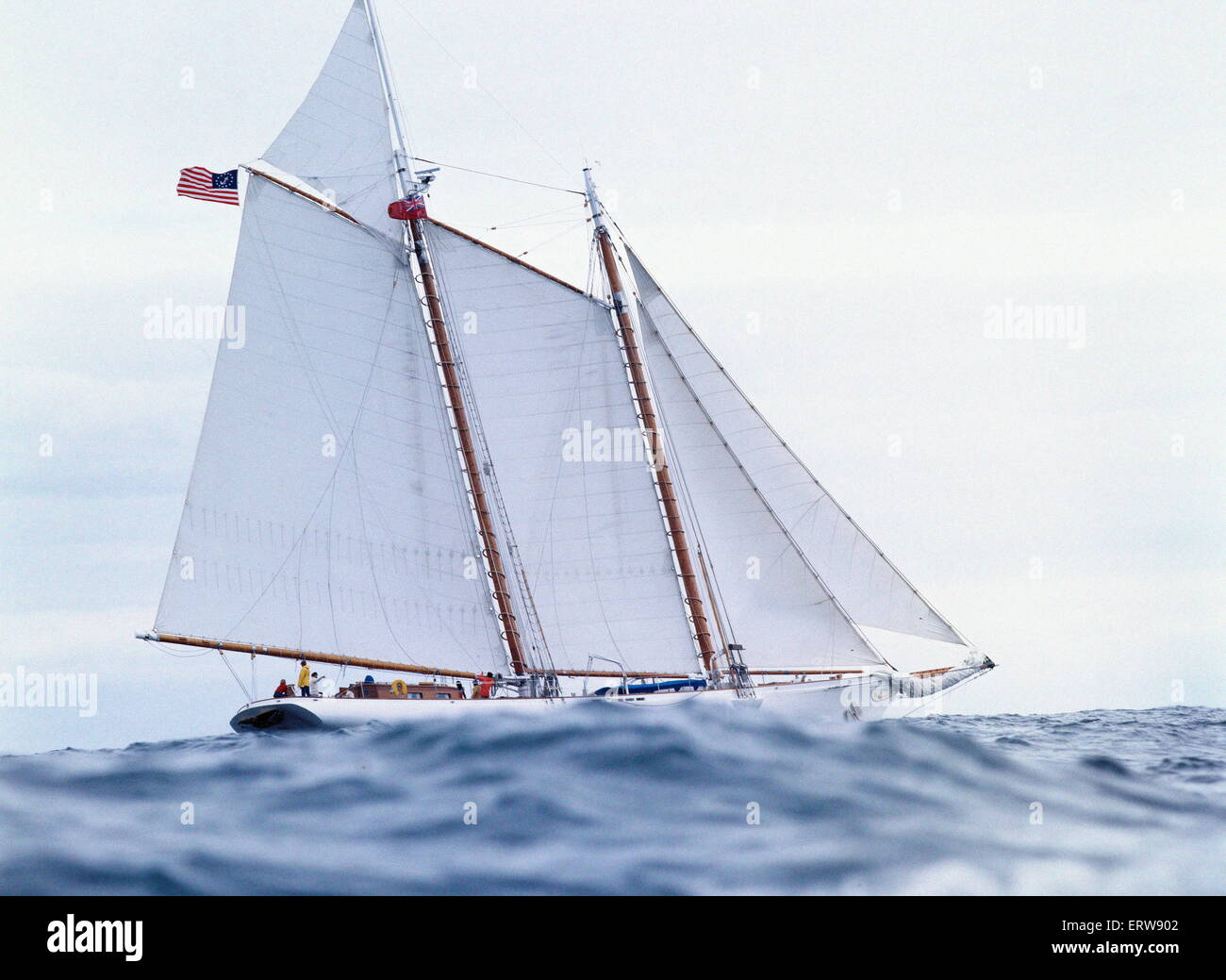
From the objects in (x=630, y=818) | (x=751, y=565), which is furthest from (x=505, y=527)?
(x=630, y=818)

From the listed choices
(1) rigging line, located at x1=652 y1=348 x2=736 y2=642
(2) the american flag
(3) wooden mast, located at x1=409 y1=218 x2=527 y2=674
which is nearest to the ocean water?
(1) rigging line, located at x1=652 y1=348 x2=736 y2=642

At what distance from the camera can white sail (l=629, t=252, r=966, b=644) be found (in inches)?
1580

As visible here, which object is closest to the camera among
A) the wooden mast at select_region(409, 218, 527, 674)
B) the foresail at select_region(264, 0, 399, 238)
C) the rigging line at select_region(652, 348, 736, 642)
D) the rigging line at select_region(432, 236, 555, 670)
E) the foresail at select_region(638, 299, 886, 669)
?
the foresail at select_region(638, 299, 886, 669)

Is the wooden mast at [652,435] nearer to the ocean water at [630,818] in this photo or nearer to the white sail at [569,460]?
the white sail at [569,460]

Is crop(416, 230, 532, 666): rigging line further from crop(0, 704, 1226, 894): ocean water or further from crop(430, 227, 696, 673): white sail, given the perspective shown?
crop(0, 704, 1226, 894): ocean water

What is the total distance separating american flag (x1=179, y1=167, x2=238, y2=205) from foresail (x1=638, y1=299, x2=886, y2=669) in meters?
15.2

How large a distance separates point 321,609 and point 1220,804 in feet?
91.0

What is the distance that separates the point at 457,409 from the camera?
4253 centimetres

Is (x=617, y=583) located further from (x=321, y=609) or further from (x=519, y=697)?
(x=321, y=609)

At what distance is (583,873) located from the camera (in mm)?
13180

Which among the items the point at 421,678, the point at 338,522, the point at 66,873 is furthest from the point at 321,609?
the point at 66,873

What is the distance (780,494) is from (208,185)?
2067 centimetres

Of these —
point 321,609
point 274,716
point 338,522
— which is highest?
point 338,522

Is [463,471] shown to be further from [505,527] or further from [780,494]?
[780,494]
